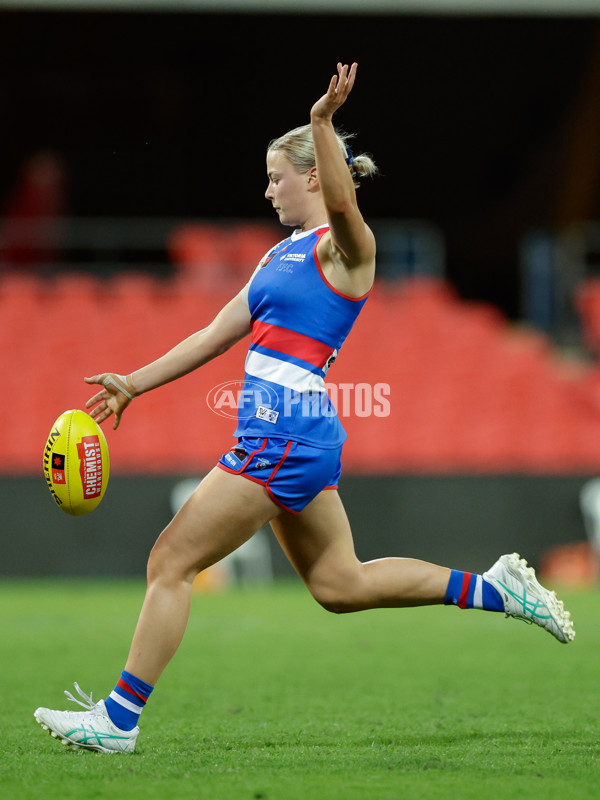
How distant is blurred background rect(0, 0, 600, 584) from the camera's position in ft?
32.3

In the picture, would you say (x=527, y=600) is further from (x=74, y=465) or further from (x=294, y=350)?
(x=74, y=465)

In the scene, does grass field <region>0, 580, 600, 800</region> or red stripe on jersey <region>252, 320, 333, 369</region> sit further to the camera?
red stripe on jersey <region>252, 320, 333, 369</region>

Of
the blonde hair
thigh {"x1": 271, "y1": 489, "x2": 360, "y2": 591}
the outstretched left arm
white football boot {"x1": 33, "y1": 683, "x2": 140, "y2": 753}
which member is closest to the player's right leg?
white football boot {"x1": 33, "y1": 683, "x2": 140, "y2": 753}

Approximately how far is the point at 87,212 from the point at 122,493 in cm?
822

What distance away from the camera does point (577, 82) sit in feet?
55.6

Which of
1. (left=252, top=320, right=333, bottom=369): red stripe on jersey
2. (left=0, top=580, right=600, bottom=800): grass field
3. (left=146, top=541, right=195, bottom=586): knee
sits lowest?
(left=0, top=580, right=600, bottom=800): grass field

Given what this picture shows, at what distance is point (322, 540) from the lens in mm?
3949

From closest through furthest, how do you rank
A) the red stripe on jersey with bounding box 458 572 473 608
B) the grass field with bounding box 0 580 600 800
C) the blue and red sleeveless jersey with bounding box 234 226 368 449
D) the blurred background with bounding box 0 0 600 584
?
the grass field with bounding box 0 580 600 800
the blue and red sleeveless jersey with bounding box 234 226 368 449
the red stripe on jersey with bounding box 458 572 473 608
the blurred background with bounding box 0 0 600 584

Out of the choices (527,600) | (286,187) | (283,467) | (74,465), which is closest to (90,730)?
(74,465)

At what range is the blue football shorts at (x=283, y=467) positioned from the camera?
375 centimetres

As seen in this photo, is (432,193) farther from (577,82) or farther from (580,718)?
(580,718)

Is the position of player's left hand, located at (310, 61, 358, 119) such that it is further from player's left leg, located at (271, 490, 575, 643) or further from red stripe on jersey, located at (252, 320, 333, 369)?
player's left leg, located at (271, 490, 575, 643)

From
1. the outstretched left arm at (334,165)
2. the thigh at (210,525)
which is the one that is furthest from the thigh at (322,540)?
the outstretched left arm at (334,165)

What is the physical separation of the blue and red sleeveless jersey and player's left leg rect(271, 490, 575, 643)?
0.28m
